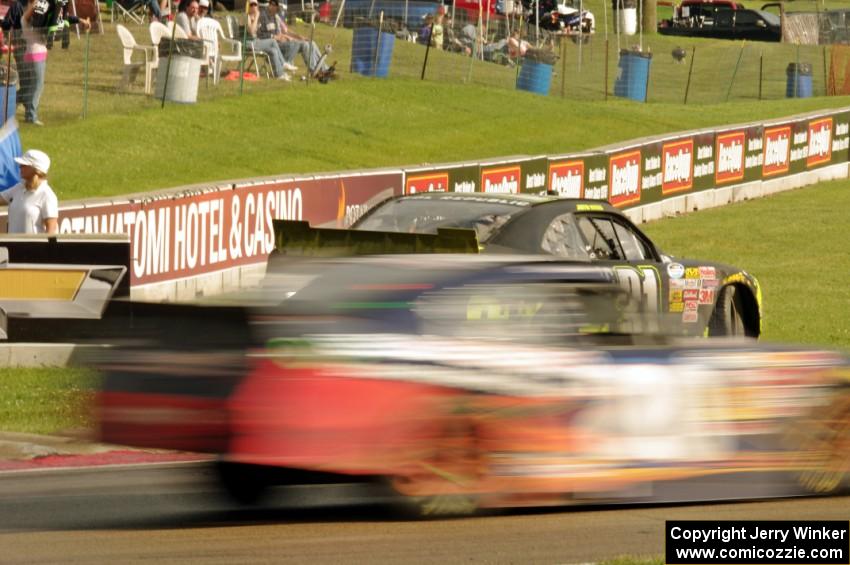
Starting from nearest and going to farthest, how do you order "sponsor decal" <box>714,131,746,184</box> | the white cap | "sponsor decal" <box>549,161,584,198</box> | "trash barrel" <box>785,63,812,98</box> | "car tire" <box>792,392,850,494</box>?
"car tire" <box>792,392,850,494</box> < the white cap < "sponsor decal" <box>549,161,584,198</box> < "sponsor decal" <box>714,131,746,184</box> < "trash barrel" <box>785,63,812,98</box>

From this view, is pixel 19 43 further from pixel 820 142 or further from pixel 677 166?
pixel 820 142

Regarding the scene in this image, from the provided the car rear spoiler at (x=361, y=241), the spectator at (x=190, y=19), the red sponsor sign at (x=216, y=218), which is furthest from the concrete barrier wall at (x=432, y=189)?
the spectator at (x=190, y=19)

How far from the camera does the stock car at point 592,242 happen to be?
12672mm

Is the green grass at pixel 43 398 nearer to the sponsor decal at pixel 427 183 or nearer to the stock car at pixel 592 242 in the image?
the stock car at pixel 592 242

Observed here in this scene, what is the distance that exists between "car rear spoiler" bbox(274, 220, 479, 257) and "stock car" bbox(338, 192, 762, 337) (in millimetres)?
841

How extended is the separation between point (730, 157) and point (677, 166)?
8.67 feet

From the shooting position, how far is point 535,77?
4181 centimetres

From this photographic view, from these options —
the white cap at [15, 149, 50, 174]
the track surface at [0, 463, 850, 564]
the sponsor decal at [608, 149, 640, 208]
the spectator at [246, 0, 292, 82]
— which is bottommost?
the track surface at [0, 463, 850, 564]

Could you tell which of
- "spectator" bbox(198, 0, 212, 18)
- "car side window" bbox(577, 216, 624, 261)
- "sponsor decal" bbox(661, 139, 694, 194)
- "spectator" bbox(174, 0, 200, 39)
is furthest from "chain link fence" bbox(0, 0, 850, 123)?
"car side window" bbox(577, 216, 624, 261)

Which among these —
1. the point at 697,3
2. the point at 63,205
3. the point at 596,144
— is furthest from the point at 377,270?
the point at 697,3

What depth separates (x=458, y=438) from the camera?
7.56 metres

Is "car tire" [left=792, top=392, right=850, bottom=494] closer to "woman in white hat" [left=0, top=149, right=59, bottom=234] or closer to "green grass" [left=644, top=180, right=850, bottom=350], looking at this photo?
"woman in white hat" [left=0, top=149, right=59, bottom=234]

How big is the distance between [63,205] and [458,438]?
8377 millimetres

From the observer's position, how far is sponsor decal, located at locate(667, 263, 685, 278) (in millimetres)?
12742
